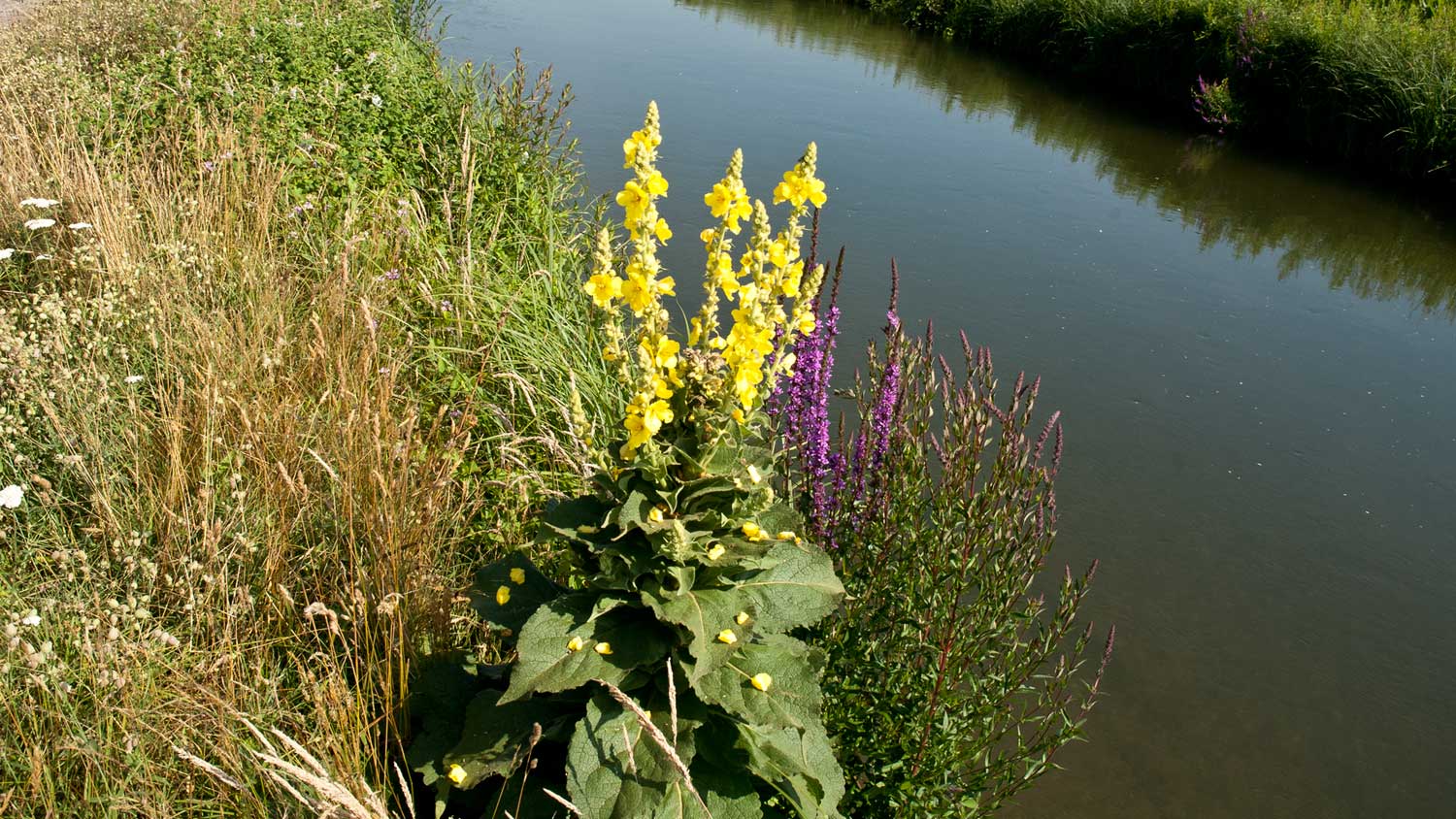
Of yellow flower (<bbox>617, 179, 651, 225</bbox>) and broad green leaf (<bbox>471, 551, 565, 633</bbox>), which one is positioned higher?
yellow flower (<bbox>617, 179, 651, 225</bbox>)

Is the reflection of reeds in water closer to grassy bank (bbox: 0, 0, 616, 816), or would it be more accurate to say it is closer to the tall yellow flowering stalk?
grassy bank (bbox: 0, 0, 616, 816)

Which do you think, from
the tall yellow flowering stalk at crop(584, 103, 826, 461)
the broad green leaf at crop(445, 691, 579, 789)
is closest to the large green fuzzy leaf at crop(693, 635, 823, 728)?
the broad green leaf at crop(445, 691, 579, 789)

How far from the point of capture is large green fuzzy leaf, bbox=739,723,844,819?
2148mm

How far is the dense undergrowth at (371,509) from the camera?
2143 mm

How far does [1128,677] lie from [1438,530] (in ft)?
7.87

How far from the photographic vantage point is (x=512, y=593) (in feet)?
7.59

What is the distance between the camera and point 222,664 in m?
2.40

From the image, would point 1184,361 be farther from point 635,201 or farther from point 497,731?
point 497,731

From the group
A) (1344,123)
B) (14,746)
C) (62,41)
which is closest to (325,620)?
(14,746)

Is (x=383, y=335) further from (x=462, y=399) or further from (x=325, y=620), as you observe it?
(x=325, y=620)

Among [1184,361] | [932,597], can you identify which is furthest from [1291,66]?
[932,597]

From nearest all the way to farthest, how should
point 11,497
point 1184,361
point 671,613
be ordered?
1. point 671,613
2. point 11,497
3. point 1184,361

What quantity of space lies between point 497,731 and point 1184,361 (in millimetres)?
5929

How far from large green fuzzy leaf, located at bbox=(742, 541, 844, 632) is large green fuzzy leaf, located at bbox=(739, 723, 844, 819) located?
232mm
